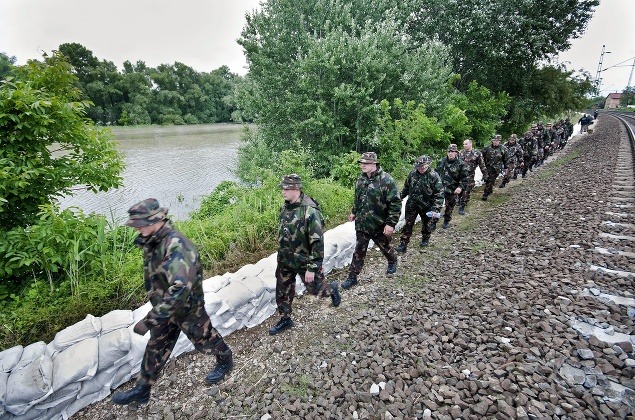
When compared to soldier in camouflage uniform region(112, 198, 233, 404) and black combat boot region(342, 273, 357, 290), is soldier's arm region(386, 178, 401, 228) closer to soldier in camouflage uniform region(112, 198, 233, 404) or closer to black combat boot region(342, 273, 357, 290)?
black combat boot region(342, 273, 357, 290)

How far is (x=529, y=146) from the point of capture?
11047mm

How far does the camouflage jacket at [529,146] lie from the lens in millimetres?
11008

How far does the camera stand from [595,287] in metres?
3.89

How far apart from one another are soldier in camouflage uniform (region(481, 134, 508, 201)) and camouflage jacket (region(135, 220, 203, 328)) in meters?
8.20

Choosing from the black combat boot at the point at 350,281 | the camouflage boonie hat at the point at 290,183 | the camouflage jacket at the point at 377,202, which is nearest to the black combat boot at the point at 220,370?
the camouflage boonie hat at the point at 290,183

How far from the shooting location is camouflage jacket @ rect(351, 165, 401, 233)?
13.4 feet

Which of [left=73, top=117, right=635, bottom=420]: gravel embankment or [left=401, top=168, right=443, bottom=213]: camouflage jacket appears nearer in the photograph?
[left=73, top=117, right=635, bottom=420]: gravel embankment

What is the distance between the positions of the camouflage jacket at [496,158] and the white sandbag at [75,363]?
9306 mm

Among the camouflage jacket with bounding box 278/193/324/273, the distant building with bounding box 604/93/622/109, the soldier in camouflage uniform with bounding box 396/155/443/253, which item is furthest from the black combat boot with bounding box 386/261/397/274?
the distant building with bounding box 604/93/622/109

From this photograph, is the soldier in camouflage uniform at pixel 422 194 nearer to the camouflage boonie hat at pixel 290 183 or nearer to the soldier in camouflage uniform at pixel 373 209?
the soldier in camouflage uniform at pixel 373 209

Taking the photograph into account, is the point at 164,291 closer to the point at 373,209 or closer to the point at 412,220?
the point at 373,209

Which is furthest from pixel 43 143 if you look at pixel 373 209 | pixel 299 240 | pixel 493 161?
pixel 493 161

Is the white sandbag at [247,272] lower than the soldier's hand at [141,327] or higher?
lower

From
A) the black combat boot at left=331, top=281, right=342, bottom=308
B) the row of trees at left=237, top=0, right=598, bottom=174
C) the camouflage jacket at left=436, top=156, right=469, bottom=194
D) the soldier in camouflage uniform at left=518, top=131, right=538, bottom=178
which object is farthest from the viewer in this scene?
the soldier in camouflage uniform at left=518, top=131, right=538, bottom=178
